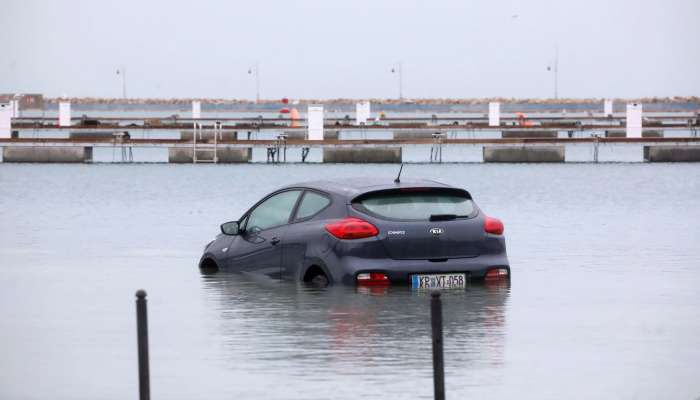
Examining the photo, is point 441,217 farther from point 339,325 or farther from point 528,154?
point 528,154

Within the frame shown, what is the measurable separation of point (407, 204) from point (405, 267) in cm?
75

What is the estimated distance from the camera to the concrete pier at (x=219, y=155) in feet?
268

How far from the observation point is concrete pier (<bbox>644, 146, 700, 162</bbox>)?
82.5m

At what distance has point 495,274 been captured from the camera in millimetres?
16828

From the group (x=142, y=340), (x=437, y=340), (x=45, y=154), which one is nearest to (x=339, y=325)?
(x=142, y=340)

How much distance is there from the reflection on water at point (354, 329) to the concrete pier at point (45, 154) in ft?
209

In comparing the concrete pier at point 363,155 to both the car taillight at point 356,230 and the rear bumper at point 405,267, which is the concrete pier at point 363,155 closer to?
the rear bumper at point 405,267

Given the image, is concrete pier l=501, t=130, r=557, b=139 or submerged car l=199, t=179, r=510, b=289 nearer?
submerged car l=199, t=179, r=510, b=289

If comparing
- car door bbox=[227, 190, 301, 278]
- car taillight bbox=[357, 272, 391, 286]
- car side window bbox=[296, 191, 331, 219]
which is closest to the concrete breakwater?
car door bbox=[227, 190, 301, 278]

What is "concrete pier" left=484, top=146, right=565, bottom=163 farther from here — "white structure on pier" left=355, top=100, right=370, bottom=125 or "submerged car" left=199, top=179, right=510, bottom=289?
"submerged car" left=199, top=179, right=510, bottom=289

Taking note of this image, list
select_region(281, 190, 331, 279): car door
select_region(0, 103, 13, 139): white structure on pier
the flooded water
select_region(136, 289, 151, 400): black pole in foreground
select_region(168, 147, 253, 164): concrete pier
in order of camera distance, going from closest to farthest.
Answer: select_region(136, 289, 151, 400): black pole in foreground → the flooded water → select_region(281, 190, 331, 279): car door → select_region(168, 147, 253, 164): concrete pier → select_region(0, 103, 13, 139): white structure on pier

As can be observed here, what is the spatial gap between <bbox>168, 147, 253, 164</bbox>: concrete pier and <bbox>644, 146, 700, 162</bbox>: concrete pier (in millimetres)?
22428

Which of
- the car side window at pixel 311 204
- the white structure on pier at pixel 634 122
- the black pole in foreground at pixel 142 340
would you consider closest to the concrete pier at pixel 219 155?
the white structure on pier at pixel 634 122

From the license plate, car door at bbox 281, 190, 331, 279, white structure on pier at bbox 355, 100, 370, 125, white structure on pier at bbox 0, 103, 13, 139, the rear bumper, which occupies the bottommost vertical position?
the license plate
